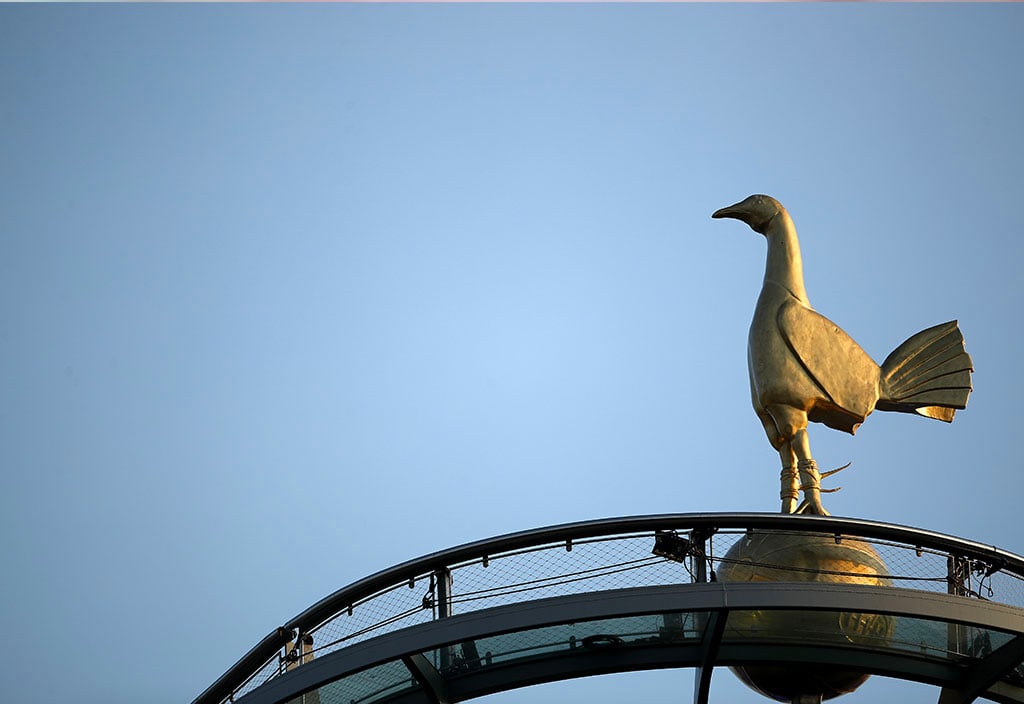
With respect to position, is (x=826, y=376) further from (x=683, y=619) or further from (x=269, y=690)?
(x=269, y=690)

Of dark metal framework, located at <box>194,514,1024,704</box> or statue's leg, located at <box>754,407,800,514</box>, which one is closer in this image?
dark metal framework, located at <box>194,514,1024,704</box>

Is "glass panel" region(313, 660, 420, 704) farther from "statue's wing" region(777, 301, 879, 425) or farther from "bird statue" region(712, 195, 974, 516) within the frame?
"statue's wing" region(777, 301, 879, 425)

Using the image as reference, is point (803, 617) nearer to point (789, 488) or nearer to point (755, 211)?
point (789, 488)

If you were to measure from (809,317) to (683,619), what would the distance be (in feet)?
20.1

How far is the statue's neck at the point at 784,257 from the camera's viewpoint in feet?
72.3

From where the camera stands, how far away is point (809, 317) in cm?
2127

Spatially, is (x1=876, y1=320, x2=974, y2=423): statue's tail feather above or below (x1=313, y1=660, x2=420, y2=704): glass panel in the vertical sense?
above

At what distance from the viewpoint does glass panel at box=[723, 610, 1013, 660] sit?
17.3m

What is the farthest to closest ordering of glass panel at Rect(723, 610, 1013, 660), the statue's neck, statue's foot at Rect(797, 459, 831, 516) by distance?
the statue's neck → statue's foot at Rect(797, 459, 831, 516) → glass panel at Rect(723, 610, 1013, 660)

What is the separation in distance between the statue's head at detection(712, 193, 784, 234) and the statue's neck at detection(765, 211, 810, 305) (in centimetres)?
11

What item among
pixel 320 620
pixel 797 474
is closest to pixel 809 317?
A: pixel 797 474

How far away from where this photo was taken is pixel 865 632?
17.6 meters

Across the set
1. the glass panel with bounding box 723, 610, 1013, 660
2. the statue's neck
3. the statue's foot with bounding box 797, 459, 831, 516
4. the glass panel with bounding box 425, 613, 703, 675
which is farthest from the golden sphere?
the statue's neck

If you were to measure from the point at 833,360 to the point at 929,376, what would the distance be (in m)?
1.59
